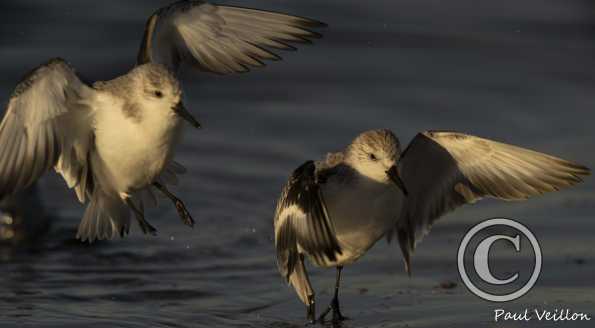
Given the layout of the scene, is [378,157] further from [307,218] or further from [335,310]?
[335,310]

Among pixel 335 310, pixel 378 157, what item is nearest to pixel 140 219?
pixel 335 310

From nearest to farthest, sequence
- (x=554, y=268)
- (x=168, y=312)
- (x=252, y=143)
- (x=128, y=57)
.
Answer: (x=168, y=312) < (x=554, y=268) < (x=252, y=143) < (x=128, y=57)

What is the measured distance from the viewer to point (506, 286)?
8344 mm

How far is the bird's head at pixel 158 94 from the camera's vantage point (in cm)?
719

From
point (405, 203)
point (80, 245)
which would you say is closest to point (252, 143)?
point (80, 245)

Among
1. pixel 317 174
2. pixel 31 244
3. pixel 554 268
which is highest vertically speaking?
pixel 317 174

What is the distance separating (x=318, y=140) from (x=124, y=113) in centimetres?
379

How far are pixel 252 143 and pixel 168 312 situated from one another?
321cm

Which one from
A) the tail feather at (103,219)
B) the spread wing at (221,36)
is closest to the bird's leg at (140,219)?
the tail feather at (103,219)


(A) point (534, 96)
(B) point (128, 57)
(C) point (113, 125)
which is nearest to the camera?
(C) point (113, 125)

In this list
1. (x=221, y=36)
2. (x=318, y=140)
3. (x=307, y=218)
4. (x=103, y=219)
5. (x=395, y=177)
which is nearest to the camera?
(x=307, y=218)

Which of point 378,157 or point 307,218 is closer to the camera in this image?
point 307,218

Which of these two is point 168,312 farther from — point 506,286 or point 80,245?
point 506,286

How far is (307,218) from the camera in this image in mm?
7133
